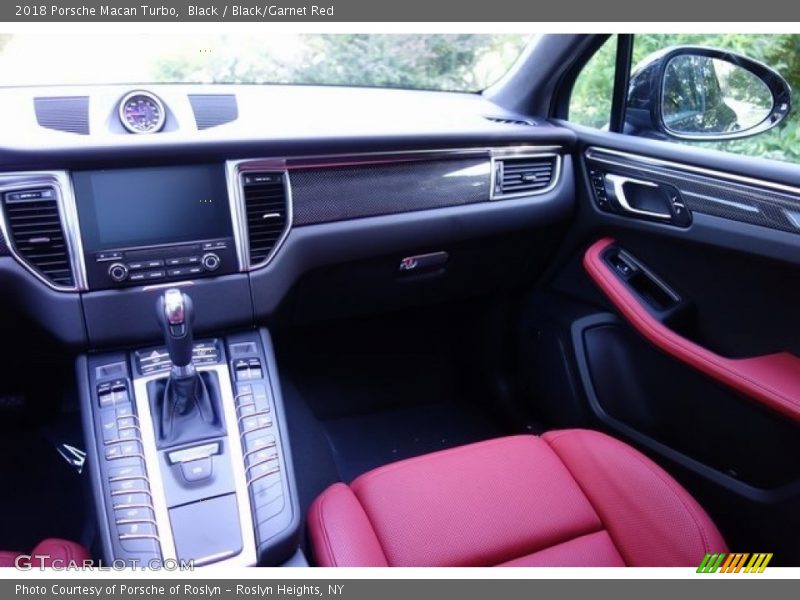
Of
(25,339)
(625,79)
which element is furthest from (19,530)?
(625,79)

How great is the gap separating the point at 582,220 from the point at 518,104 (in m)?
0.39

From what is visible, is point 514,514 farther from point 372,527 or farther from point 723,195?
point 723,195

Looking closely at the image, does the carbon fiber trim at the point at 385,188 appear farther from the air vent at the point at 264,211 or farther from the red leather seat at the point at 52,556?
the red leather seat at the point at 52,556

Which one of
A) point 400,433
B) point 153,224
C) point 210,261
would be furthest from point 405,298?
point 153,224

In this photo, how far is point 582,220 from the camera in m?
1.89

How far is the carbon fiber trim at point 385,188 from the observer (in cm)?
150

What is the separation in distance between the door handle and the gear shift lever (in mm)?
1103

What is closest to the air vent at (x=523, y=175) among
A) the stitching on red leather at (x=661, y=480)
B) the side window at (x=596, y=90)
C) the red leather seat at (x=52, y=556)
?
the side window at (x=596, y=90)

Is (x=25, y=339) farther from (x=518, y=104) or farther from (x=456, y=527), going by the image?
(x=518, y=104)

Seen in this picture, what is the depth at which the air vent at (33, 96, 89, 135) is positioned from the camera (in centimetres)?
131

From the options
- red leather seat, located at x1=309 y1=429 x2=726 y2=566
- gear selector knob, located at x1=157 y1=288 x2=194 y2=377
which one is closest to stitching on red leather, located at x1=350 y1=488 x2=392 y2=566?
red leather seat, located at x1=309 y1=429 x2=726 y2=566

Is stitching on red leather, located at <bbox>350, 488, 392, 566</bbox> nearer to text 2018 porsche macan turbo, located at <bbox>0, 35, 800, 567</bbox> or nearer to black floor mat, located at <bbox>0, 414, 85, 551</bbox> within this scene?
text 2018 porsche macan turbo, located at <bbox>0, 35, 800, 567</bbox>

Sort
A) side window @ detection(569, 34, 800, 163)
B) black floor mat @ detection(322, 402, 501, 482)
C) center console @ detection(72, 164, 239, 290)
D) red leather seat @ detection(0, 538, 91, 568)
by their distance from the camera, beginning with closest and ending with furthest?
red leather seat @ detection(0, 538, 91, 568) → center console @ detection(72, 164, 239, 290) → side window @ detection(569, 34, 800, 163) → black floor mat @ detection(322, 402, 501, 482)

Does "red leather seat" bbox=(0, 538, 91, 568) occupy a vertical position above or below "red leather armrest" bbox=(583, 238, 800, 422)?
below
